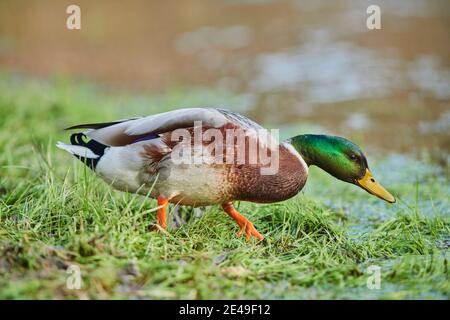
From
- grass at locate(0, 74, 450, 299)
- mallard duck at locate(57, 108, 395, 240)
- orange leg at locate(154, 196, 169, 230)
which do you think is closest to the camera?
grass at locate(0, 74, 450, 299)

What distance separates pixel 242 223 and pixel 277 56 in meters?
6.11

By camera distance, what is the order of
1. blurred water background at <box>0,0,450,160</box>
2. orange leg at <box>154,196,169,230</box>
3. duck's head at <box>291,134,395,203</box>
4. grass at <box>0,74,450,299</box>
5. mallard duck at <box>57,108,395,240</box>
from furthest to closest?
blurred water background at <box>0,0,450,160</box>
duck's head at <box>291,134,395,203</box>
orange leg at <box>154,196,169,230</box>
mallard duck at <box>57,108,395,240</box>
grass at <box>0,74,450,299</box>

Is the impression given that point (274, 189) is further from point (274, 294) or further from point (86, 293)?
point (86, 293)

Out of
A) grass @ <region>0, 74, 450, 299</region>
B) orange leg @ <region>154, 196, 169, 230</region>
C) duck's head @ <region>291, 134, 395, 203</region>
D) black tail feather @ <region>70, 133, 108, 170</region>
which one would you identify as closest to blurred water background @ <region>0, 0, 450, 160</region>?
grass @ <region>0, 74, 450, 299</region>

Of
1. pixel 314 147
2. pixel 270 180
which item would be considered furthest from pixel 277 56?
pixel 270 180

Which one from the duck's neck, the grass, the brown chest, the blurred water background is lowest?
the grass

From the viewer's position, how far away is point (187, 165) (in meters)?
4.13

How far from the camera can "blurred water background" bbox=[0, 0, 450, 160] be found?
26.8 ft

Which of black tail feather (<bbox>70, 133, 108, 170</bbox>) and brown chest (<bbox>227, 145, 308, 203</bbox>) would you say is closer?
brown chest (<bbox>227, 145, 308, 203</bbox>)

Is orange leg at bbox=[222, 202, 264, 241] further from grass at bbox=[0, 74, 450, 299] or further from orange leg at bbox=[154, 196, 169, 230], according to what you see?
orange leg at bbox=[154, 196, 169, 230]

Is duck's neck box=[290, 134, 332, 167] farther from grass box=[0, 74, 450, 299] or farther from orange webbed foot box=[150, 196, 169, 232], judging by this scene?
orange webbed foot box=[150, 196, 169, 232]

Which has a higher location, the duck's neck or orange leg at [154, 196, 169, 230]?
the duck's neck

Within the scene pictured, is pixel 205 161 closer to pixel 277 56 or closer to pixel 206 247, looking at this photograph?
pixel 206 247

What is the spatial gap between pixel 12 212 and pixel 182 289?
1322 millimetres
